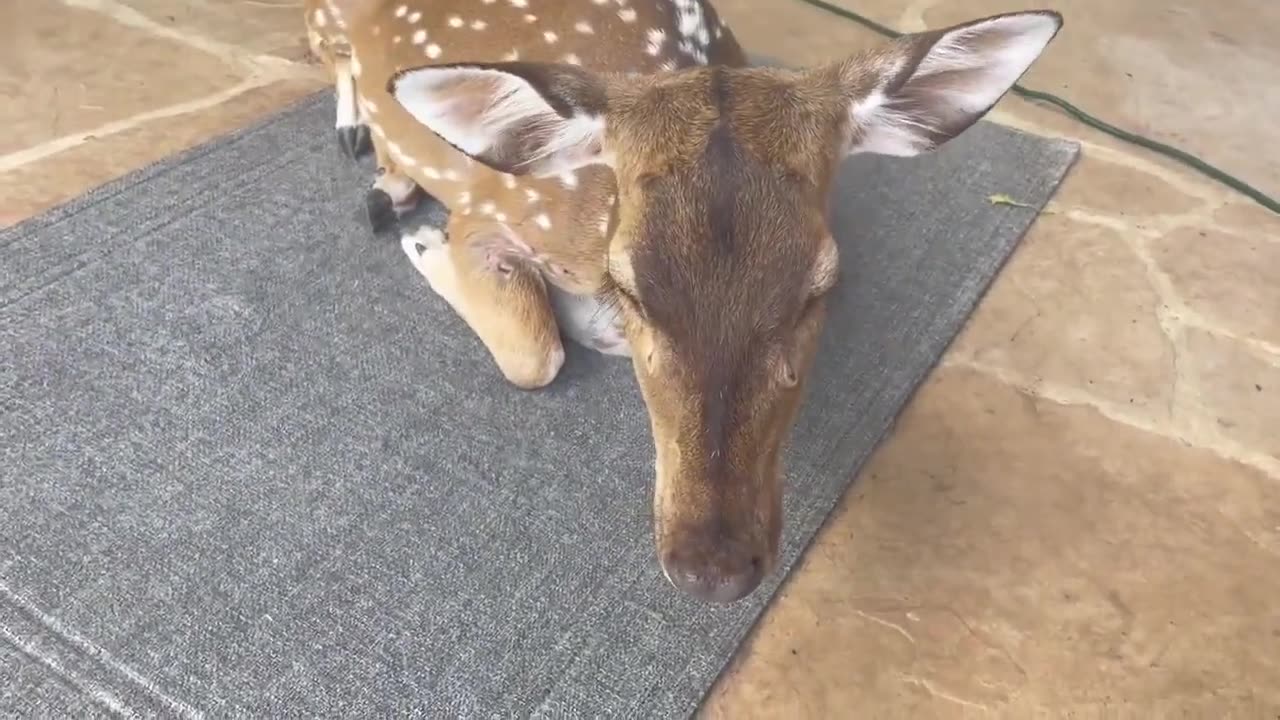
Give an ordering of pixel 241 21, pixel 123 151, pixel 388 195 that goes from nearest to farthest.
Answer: pixel 388 195, pixel 123 151, pixel 241 21

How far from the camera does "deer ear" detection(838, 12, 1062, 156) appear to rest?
1.60 m

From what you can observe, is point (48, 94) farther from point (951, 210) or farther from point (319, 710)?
point (951, 210)

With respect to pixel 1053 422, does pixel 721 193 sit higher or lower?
higher

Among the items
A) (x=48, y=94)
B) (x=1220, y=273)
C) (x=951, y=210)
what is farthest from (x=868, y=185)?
(x=48, y=94)

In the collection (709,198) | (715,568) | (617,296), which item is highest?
(709,198)

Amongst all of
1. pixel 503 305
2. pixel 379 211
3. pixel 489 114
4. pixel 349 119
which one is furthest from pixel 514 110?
pixel 349 119

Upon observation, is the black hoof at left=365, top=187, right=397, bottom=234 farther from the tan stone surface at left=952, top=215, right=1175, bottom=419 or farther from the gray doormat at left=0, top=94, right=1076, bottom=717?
the tan stone surface at left=952, top=215, right=1175, bottom=419

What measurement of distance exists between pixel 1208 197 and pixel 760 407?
2136 mm

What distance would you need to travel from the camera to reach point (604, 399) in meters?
2.19

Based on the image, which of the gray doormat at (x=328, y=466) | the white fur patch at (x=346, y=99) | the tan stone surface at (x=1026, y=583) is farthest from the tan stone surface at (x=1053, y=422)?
the white fur patch at (x=346, y=99)

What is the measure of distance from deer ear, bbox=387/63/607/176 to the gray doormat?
61 cm

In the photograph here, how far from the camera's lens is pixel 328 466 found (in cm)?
200

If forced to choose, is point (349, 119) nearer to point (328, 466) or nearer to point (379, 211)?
point (379, 211)

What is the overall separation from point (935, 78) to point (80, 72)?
9.09ft
